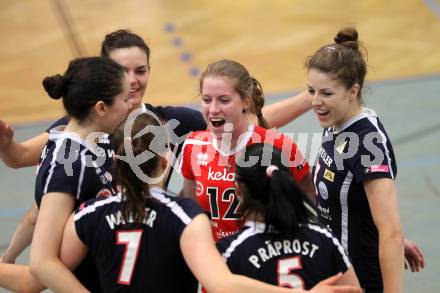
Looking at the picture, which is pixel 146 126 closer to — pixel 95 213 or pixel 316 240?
pixel 95 213

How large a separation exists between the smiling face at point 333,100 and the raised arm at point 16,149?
143 cm

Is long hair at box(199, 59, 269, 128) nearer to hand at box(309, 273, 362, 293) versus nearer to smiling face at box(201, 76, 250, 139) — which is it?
smiling face at box(201, 76, 250, 139)

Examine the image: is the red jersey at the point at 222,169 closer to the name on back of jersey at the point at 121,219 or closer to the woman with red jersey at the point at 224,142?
the woman with red jersey at the point at 224,142

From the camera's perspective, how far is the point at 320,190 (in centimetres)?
345

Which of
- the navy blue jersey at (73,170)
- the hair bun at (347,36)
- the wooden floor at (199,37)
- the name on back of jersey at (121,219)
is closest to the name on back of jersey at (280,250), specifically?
the name on back of jersey at (121,219)

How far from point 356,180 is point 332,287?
752 millimetres

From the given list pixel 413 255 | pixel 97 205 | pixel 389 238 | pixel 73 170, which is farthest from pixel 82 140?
pixel 413 255

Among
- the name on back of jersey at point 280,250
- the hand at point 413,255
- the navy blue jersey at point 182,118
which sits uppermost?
the navy blue jersey at point 182,118

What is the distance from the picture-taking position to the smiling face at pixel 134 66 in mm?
3742

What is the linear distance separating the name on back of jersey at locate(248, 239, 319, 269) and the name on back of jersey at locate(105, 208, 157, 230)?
0.39 meters

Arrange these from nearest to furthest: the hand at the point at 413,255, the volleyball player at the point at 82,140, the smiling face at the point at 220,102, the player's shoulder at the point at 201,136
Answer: the volleyball player at the point at 82,140 < the smiling face at the point at 220,102 < the hand at the point at 413,255 < the player's shoulder at the point at 201,136

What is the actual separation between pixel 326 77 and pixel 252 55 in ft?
18.5

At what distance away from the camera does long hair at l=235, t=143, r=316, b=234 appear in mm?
2621

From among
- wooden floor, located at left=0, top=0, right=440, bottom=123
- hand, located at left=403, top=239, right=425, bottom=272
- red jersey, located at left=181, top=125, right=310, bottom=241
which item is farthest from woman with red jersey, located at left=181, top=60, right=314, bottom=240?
wooden floor, located at left=0, top=0, right=440, bottom=123
